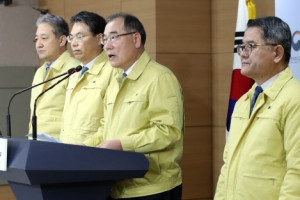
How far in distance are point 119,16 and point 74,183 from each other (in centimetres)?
104

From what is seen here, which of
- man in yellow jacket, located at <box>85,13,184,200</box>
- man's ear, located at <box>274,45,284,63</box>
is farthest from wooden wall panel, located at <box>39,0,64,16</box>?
man's ear, located at <box>274,45,284,63</box>

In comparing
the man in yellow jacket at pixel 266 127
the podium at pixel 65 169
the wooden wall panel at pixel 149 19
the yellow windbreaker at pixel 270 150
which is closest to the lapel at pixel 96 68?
the podium at pixel 65 169

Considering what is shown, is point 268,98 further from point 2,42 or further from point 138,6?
point 2,42

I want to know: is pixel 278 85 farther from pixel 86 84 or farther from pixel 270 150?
pixel 86 84

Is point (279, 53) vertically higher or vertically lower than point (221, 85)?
higher

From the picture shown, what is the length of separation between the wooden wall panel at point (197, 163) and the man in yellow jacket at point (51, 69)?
128cm

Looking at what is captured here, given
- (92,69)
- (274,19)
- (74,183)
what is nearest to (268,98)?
(274,19)

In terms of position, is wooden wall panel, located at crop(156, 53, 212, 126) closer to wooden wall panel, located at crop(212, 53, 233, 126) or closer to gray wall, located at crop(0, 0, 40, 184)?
wooden wall panel, located at crop(212, 53, 233, 126)

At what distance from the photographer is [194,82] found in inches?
204

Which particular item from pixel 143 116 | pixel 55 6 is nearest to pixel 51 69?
pixel 143 116

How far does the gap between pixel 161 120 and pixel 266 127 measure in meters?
0.71

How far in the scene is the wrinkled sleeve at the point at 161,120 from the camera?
3.13 metres

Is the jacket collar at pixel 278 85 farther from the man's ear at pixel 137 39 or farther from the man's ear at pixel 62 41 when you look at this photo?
the man's ear at pixel 62 41

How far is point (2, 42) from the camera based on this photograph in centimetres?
737
